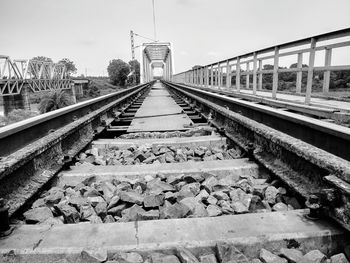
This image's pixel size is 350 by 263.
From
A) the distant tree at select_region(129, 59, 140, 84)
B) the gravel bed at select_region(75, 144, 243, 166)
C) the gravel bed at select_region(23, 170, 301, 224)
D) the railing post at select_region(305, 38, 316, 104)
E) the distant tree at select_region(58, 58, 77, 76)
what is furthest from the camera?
the distant tree at select_region(58, 58, 77, 76)

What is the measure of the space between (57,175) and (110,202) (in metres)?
0.69

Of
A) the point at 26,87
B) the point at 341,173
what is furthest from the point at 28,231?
the point at 26,87

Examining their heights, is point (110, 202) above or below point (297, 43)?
below

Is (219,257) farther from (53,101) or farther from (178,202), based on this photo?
(53,101)

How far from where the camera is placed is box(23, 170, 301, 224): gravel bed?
5.39ft

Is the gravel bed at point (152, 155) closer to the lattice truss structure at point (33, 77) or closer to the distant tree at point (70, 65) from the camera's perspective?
the lattice truss structure at point (33, 77)

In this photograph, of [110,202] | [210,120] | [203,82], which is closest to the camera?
[110,202]

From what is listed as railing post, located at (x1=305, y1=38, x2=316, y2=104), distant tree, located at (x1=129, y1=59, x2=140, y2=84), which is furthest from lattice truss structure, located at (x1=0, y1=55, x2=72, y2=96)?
railing post, located at (x1=305, y1=38, x2=316, y2=104)

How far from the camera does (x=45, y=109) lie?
26.5 metres

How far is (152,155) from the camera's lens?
2.85m

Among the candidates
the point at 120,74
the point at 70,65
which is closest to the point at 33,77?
the point at 120,74

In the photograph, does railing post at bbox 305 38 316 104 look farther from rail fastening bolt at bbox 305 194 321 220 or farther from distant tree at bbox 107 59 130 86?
distant tree at bbox 107 59 130 86

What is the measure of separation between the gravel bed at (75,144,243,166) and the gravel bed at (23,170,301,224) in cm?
59

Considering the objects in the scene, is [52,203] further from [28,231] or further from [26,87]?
[26,87]
